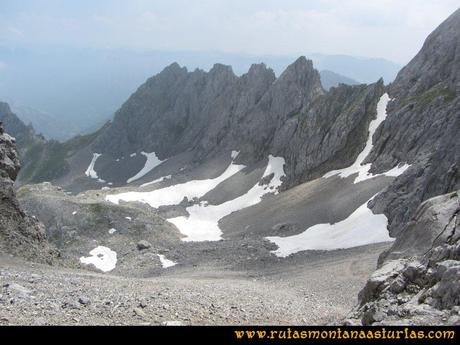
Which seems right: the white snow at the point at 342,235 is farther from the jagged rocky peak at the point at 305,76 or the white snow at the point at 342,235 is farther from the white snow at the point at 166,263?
the jagged rocky peak at the point at 305,76

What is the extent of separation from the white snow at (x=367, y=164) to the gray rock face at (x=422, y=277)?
167 ft

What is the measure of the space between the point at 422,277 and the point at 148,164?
16675cm

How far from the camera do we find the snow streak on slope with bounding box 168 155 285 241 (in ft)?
284

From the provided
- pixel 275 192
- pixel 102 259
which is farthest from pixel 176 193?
pixel 102 259

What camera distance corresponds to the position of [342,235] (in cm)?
6250

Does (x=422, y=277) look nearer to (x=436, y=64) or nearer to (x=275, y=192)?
(x=275, y=192)

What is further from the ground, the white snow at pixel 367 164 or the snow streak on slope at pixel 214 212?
the white snow at pixel 367 164

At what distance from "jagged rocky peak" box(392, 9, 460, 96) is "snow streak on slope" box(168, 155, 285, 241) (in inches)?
1414

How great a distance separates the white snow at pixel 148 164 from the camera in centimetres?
17265

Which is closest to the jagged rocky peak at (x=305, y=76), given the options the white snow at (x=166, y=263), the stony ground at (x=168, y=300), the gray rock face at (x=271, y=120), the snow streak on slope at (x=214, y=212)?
the gray rock face at (x=271, y=120)

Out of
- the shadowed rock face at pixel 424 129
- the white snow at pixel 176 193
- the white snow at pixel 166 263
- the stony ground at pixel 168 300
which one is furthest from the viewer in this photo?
the white snow at pixel 176 193

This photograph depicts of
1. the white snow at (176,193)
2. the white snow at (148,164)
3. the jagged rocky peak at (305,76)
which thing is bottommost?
the white snow at (148,164)

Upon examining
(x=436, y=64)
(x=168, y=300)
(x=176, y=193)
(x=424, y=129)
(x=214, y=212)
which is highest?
(x=436, y=64)
